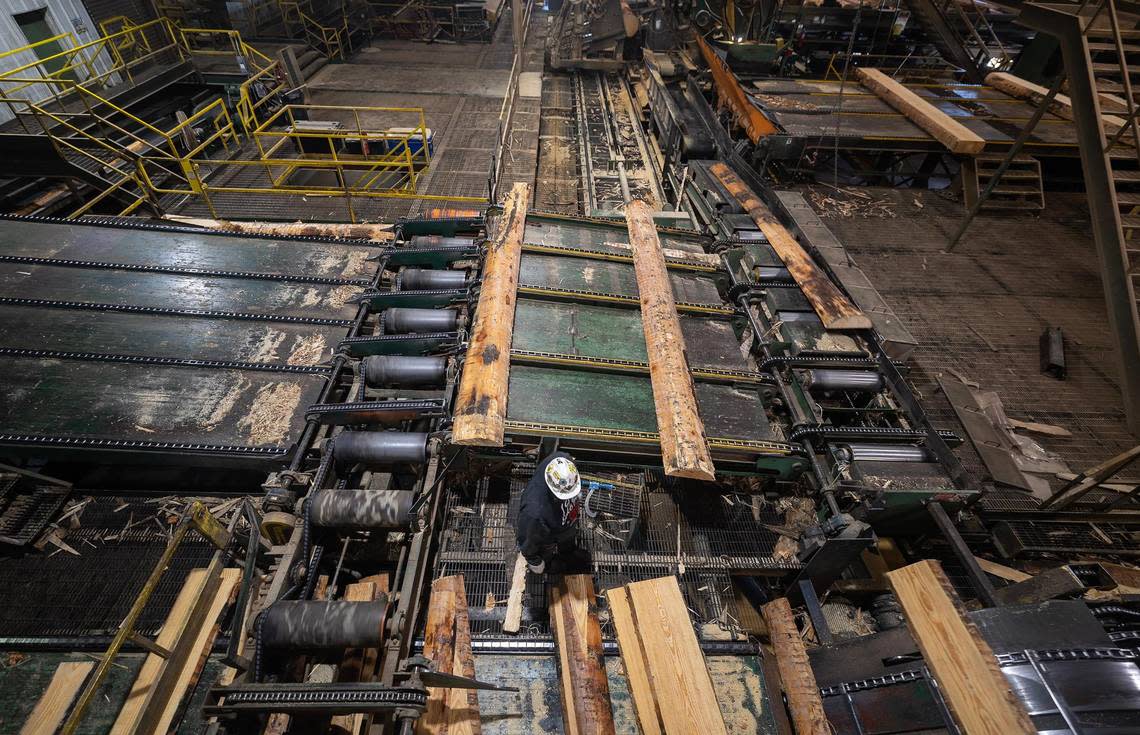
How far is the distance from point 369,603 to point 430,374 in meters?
2.22

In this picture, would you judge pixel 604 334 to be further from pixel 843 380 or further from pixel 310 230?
pixel 310 230

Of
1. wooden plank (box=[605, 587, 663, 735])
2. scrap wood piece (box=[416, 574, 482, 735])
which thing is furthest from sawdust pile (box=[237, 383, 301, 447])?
wooden plank (box=[605, 587, 663, 735])

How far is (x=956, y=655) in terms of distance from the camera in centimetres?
271

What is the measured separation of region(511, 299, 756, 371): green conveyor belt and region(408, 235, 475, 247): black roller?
1.78 meters

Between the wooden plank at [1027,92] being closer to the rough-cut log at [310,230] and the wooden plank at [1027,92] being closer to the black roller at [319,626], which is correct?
the rough-cut log at [310,230]

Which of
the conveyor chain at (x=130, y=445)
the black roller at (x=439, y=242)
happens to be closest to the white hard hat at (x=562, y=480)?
the conveyor chain at (x=130, y=445)

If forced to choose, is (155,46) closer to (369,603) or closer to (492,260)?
(492,260)

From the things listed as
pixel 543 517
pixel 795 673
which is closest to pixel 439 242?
pixel 543 517

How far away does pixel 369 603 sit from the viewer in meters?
2.96

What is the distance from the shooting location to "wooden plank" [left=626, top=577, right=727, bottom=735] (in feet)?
9.72

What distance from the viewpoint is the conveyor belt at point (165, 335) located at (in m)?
4.18

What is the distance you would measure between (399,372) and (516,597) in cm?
246

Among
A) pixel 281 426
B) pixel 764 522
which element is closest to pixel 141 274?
pixel 281 426

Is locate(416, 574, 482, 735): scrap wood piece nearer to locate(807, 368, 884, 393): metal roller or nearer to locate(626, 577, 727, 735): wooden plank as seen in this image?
locate(626, 577, 727, 735): wooden plank
